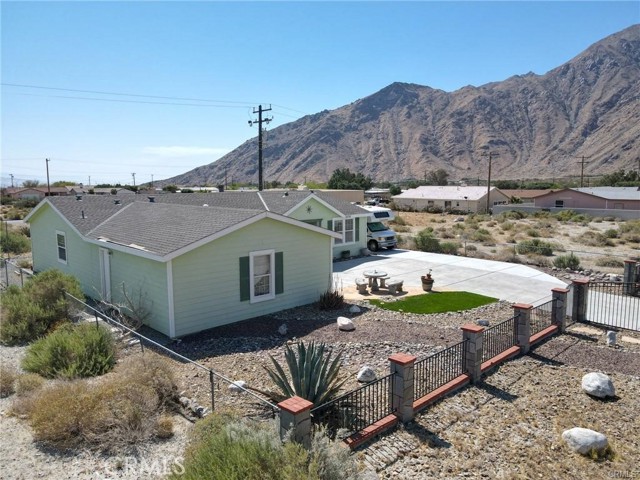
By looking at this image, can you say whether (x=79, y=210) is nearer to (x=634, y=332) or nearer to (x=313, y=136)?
(x=634, y=332)

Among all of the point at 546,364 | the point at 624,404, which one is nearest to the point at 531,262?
the point at 546,364

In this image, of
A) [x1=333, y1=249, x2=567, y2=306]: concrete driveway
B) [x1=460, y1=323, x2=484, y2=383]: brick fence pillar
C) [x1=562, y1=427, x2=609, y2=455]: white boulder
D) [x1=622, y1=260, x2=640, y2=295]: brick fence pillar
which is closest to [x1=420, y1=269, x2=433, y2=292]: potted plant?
[x1=333, y1=249, x2=567, y2=306]: concrete driveway

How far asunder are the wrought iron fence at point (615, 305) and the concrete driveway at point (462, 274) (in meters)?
1.45

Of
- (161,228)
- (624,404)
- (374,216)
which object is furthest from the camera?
(374,216)

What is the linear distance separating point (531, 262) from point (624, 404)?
16.1m

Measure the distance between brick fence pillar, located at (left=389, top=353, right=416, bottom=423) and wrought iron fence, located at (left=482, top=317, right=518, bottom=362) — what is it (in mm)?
3292

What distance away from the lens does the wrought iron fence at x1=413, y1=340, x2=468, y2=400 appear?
909 centimetres

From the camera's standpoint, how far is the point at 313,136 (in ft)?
594

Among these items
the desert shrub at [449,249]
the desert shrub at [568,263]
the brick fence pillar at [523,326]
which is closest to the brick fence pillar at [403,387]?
the brick fence pillar at [523,326]

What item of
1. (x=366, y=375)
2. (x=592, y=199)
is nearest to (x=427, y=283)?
(x=366, y=375)

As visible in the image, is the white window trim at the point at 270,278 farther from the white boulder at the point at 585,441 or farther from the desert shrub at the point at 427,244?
the desert shrub at the point at 427,244

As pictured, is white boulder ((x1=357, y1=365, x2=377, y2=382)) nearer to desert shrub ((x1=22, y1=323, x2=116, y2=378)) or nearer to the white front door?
desert shrub ((x1=22, y1=323, x2=116, y2=378))

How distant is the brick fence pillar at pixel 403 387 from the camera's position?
7.89 m

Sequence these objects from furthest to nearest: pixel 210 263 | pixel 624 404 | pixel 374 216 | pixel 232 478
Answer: pixel 374 216
pixel 210 263
pixel 624 404
pixel 232 478
